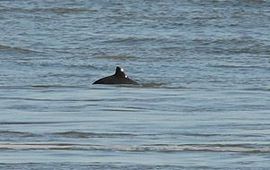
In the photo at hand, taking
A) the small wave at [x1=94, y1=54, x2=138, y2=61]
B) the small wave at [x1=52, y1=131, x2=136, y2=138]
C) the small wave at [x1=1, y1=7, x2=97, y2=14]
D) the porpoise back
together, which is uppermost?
the small wave at [x1=52, y1=131, x2=136, y2=138]

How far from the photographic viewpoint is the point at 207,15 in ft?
81.2

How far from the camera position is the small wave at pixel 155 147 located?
10023 mm

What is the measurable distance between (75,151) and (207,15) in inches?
591

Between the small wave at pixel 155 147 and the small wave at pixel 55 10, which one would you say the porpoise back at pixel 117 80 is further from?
the small wave at pixel 55 10

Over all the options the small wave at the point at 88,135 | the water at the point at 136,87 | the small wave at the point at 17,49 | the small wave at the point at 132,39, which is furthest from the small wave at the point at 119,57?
the small wave at the point at 88,135

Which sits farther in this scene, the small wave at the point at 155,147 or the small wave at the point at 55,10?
the small wave at the point at 55,10

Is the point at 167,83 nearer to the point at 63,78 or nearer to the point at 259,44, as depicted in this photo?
the point at 63,78

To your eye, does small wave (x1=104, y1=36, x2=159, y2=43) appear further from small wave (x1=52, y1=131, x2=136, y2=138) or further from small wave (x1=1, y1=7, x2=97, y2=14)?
small wave (x1=52, y1=131, x2=136, y2=138)

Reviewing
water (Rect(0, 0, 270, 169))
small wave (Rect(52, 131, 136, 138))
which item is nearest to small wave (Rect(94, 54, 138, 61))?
water (Rect(0, 0, 270, 169))

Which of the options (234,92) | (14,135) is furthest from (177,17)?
(14,135)

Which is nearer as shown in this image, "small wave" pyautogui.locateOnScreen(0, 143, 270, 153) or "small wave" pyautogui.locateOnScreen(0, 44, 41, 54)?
"small wave" pyautogui.locateOnScreen(0, 143, 270, 153)

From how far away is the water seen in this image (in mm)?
9930

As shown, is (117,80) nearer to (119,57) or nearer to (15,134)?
(119,57)

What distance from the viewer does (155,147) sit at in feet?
33.3
